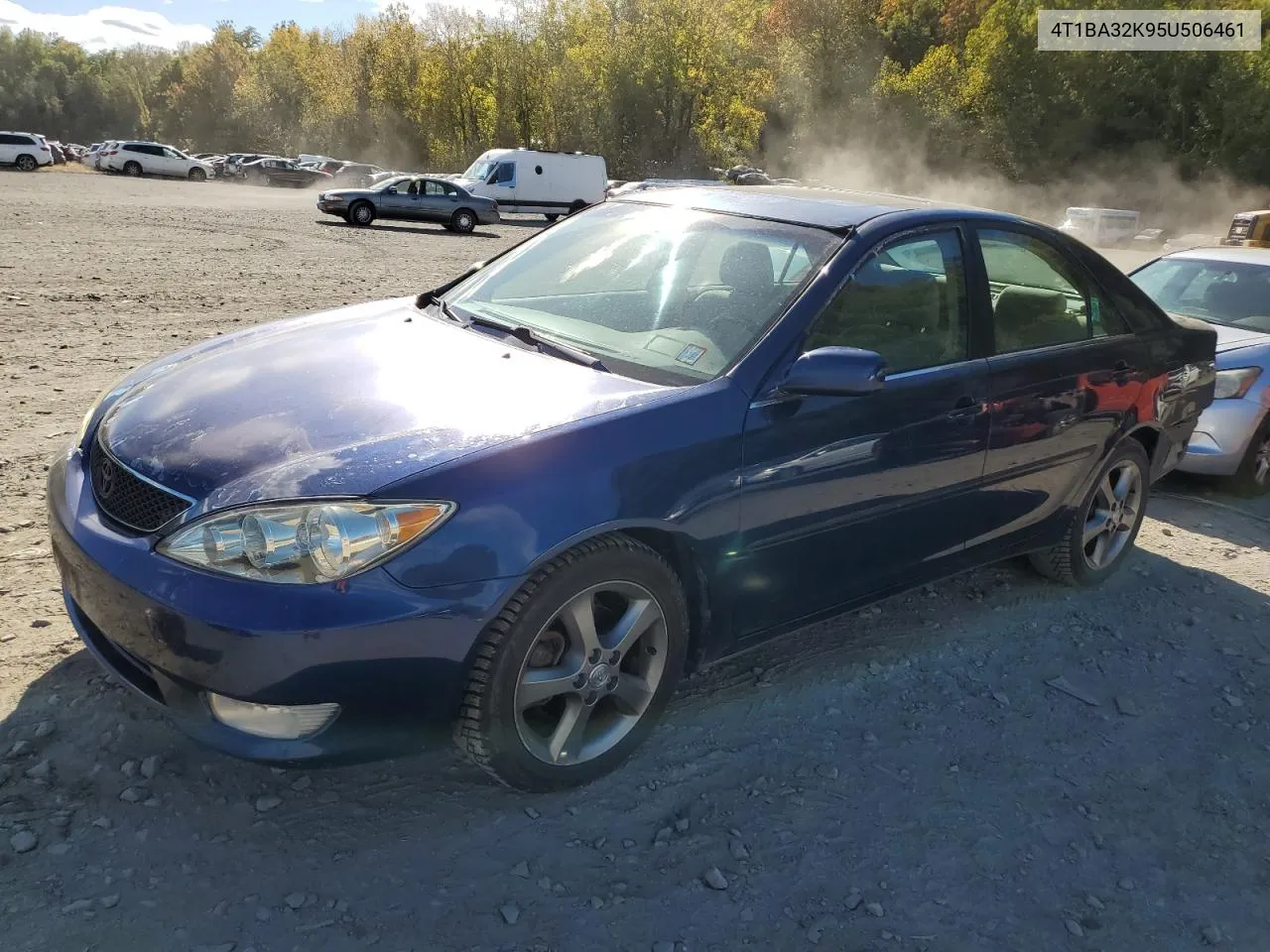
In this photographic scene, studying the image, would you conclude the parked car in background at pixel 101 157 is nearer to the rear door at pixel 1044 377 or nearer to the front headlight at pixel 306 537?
the rear door at pixel 1044 377

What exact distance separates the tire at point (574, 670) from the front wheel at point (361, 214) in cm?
2282

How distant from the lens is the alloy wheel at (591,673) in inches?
107

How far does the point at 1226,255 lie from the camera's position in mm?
7129

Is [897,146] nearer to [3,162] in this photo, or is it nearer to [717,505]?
[3,162]

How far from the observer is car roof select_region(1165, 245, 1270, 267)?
23.0ft

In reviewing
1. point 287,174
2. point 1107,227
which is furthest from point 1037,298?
point 287,174

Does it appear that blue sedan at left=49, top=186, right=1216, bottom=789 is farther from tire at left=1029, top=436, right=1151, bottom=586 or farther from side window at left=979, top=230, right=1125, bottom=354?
tire at left=1029, top=436, right=1151, bottom=586

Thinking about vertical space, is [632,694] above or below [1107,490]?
below

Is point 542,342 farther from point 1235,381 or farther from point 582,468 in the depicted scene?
point 1235,381

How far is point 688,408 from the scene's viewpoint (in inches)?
112

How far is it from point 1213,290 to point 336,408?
253 inches

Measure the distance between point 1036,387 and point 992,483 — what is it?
0.41m

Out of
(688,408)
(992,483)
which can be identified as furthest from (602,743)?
(992,483)

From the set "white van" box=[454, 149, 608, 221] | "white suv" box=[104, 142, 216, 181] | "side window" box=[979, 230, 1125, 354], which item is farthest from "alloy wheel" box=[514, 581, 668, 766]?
"white suv" box=[104, 142, 216, 181]
